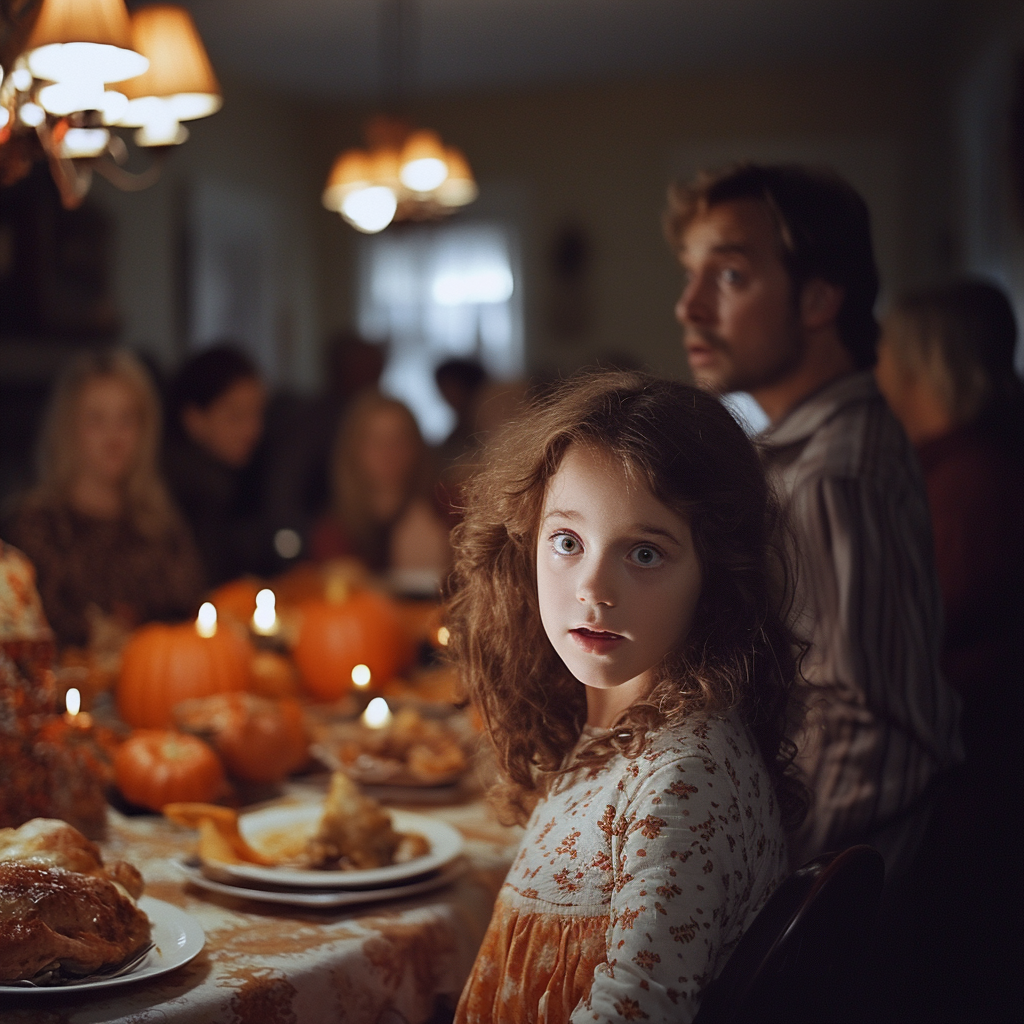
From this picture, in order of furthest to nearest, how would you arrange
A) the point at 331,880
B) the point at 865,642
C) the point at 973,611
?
1. the point at 973,611
2. the point at 865,642
3. the point at 331,880

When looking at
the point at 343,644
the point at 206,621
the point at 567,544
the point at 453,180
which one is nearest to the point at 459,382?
the point at 453,180

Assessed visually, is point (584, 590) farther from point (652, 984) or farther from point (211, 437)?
point (211, 437)

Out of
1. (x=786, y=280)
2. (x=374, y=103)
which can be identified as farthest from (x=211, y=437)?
(x=374, y=103)

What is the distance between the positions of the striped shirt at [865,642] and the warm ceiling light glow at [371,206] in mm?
2832

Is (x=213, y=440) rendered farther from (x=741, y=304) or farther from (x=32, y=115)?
(x=741, y=304)

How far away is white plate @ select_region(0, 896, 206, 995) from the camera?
978 millimetres

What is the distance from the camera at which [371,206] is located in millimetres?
4074

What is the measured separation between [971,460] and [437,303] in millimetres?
6048

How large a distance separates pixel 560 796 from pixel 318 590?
78.8 inches

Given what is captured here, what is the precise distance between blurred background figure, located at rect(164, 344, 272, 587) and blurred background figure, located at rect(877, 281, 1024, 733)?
2522mm

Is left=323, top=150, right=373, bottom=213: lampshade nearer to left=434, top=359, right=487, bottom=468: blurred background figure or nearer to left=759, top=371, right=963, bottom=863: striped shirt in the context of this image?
left=434, top=359, right=487, bottom=468: blurred background figure

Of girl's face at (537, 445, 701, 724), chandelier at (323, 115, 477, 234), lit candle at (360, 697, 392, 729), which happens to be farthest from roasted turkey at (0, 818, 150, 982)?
chandelier at (323, 115, 477, 234)

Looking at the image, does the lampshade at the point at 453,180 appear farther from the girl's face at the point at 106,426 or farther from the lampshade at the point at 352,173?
the girl's face at the point at 106,426

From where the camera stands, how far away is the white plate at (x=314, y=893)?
1.24 meters
